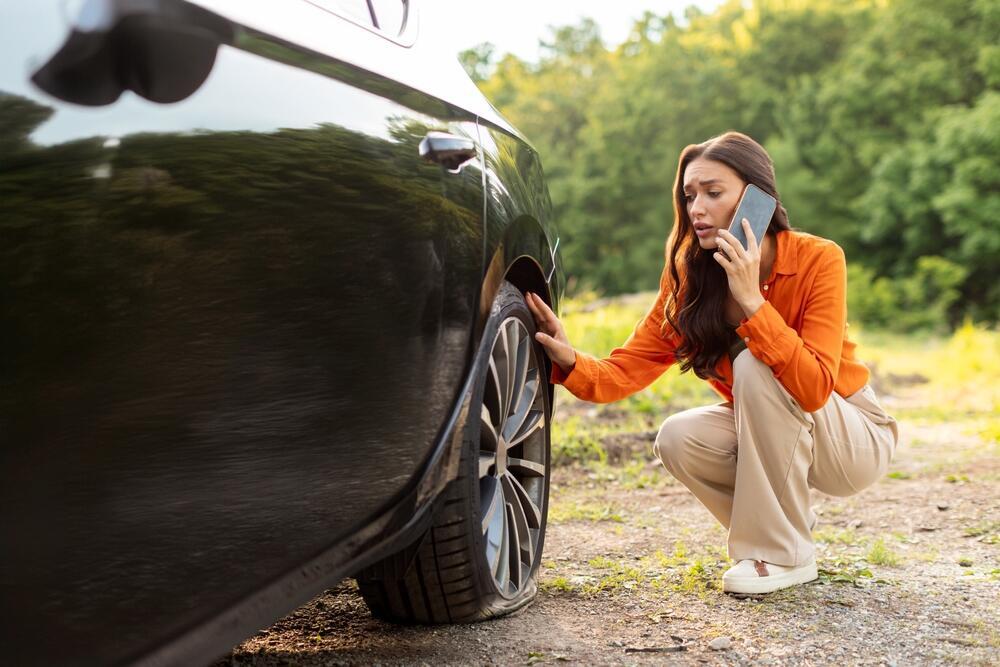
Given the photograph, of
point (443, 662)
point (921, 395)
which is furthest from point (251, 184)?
point (921, 395)

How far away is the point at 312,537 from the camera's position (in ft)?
6.58

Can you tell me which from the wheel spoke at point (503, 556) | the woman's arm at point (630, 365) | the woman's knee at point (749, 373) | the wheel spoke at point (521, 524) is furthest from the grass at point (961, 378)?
the wheel spoke at point (503, 556)

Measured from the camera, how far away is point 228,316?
168cm

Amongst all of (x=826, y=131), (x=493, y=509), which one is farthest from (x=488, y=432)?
(x=826, y=131)

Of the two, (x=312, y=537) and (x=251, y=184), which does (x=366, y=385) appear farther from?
(x=251, y=184)

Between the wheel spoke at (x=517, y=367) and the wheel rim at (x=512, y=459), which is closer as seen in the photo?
the wheel rim at (x=512, y=459)

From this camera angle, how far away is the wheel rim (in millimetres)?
2805

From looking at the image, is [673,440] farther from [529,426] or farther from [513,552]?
[513,552]

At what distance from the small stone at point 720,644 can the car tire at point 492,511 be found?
0.53 metres

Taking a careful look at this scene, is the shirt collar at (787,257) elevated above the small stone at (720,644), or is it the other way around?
the shirt collar at (787,257)

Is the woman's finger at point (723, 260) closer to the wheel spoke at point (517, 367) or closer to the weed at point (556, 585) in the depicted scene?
the wheel spoke at point (517, 367)

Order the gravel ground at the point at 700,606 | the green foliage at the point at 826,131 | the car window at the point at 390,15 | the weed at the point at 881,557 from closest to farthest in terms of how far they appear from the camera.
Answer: the car window at the point at 390,15
the gravel ground at the point at 700,606
the weed at the point at 881,557
the green foliage at the point at 826,131

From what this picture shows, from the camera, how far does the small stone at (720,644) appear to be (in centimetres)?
278

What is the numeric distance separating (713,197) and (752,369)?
55 cm
